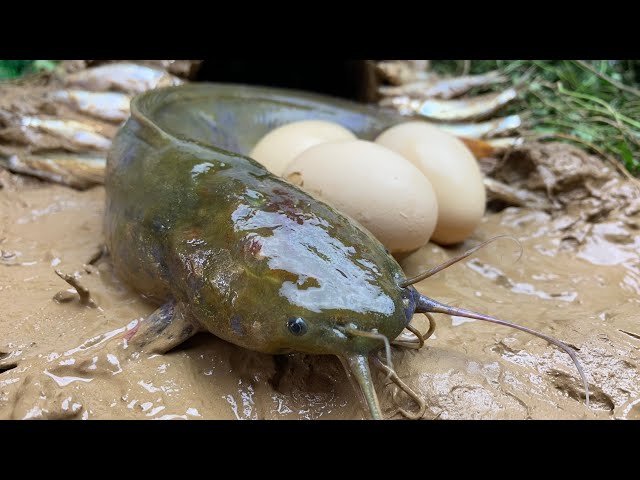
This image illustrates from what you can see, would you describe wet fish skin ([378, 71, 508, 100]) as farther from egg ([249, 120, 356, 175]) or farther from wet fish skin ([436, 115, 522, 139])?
egg ([249, 120, 356, 175])

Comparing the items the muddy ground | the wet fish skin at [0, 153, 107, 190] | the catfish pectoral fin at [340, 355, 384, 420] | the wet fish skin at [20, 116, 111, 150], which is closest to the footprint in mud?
the muddy ground

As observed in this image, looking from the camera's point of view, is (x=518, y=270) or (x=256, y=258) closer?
(x=256, y=258)

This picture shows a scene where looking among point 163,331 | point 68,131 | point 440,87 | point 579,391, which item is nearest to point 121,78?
point 68,131

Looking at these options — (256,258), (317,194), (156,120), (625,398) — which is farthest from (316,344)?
(156,120)

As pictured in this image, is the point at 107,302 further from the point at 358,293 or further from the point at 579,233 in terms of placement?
the point at 579,233

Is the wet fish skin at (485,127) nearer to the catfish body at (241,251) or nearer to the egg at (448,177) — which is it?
the egg at (448,177)

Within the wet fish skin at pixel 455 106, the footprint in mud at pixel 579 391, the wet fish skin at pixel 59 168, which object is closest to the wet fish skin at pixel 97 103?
the wet fish skin at pixel 59 168
